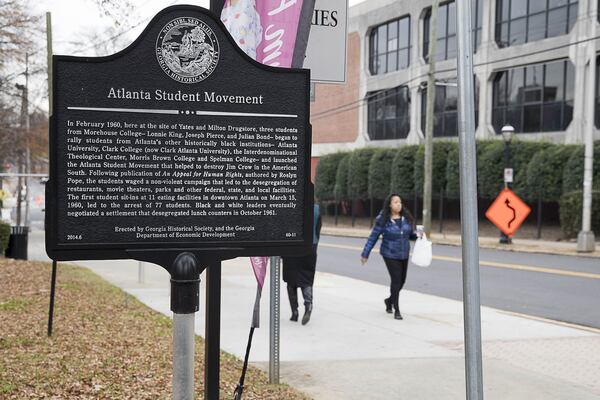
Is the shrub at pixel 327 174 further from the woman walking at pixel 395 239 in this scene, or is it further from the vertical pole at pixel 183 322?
the vertical pole at pixel 183 322

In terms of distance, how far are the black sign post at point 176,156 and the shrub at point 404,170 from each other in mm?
34436

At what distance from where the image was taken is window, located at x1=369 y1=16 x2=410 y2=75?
42844 mm

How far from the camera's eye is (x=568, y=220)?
2755cm

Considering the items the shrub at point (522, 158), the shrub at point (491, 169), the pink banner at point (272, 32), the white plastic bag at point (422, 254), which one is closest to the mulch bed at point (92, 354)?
the pink banner at point (272, 32)

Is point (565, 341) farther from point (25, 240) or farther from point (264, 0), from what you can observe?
point (25, 240)

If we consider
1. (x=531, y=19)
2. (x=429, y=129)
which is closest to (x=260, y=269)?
(x=429, y=129)

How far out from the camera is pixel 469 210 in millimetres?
3705

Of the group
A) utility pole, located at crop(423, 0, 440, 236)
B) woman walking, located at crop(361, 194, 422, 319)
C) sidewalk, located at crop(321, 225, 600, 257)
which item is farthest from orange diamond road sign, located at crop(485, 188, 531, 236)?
utility pole, located at crop(423, 0, 440, 236)

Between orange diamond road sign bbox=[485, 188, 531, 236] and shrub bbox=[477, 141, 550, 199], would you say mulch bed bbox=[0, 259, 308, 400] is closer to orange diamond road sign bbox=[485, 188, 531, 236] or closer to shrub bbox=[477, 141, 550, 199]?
orange diamond road sign bbox=[485, 188, 531, 236]

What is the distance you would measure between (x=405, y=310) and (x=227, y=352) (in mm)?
4194

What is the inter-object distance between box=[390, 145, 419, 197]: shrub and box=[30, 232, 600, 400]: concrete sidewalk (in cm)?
2616

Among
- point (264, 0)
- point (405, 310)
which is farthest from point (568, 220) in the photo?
point (264, 0)

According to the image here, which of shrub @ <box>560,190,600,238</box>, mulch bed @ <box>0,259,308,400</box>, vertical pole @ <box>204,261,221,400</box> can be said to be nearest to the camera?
vertical pole @ <box>204,261,221,400</box>

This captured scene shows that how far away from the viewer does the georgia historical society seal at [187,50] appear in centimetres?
371
